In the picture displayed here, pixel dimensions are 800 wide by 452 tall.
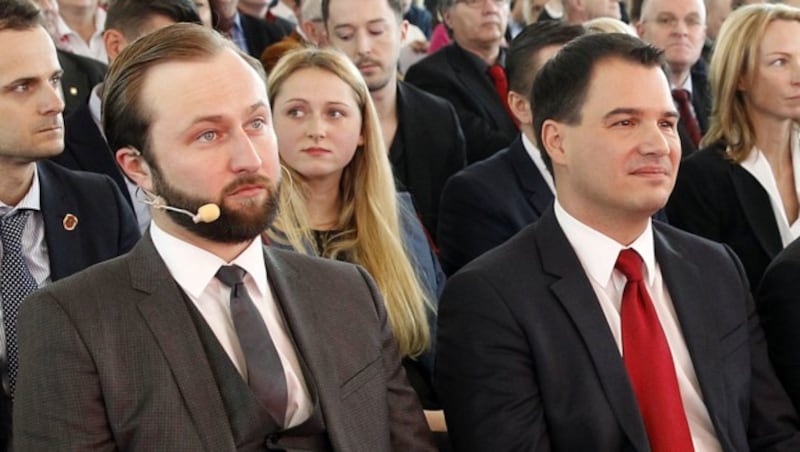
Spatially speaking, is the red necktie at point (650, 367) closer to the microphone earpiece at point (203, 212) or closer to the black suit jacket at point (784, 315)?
the black suit jacket at point (784, 315)

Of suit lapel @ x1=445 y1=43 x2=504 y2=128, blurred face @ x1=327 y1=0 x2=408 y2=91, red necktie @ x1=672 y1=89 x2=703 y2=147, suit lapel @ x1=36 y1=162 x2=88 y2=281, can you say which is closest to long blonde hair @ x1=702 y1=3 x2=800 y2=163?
red necktie @ x1=672 y1=89 x2=703 y2=147

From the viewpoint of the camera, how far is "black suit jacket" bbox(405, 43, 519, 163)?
14.2ft

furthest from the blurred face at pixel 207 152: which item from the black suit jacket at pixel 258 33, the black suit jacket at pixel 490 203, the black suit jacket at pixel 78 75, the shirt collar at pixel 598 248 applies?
the black suit jacket at pixel 258 33

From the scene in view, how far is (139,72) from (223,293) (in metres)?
0.39

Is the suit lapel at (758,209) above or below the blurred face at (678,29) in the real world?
below

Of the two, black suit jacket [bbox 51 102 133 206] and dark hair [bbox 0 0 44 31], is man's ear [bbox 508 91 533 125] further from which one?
dark hair [bbox 0 0 44 31]

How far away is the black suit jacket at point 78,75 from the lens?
410 cm

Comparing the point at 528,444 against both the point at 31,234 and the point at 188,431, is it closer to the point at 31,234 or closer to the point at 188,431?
the point at 188,431

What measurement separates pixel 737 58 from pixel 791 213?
1.68 feet

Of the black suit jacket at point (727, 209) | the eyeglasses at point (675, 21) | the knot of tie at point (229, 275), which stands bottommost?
the black suit jacket at point (727, 209)

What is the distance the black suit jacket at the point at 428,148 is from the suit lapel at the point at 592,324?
1.66 meters

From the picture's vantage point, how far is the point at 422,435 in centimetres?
213

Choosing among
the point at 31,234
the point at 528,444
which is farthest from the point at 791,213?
the point at 31,234

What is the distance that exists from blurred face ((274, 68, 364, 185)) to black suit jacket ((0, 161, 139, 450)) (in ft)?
1.53
